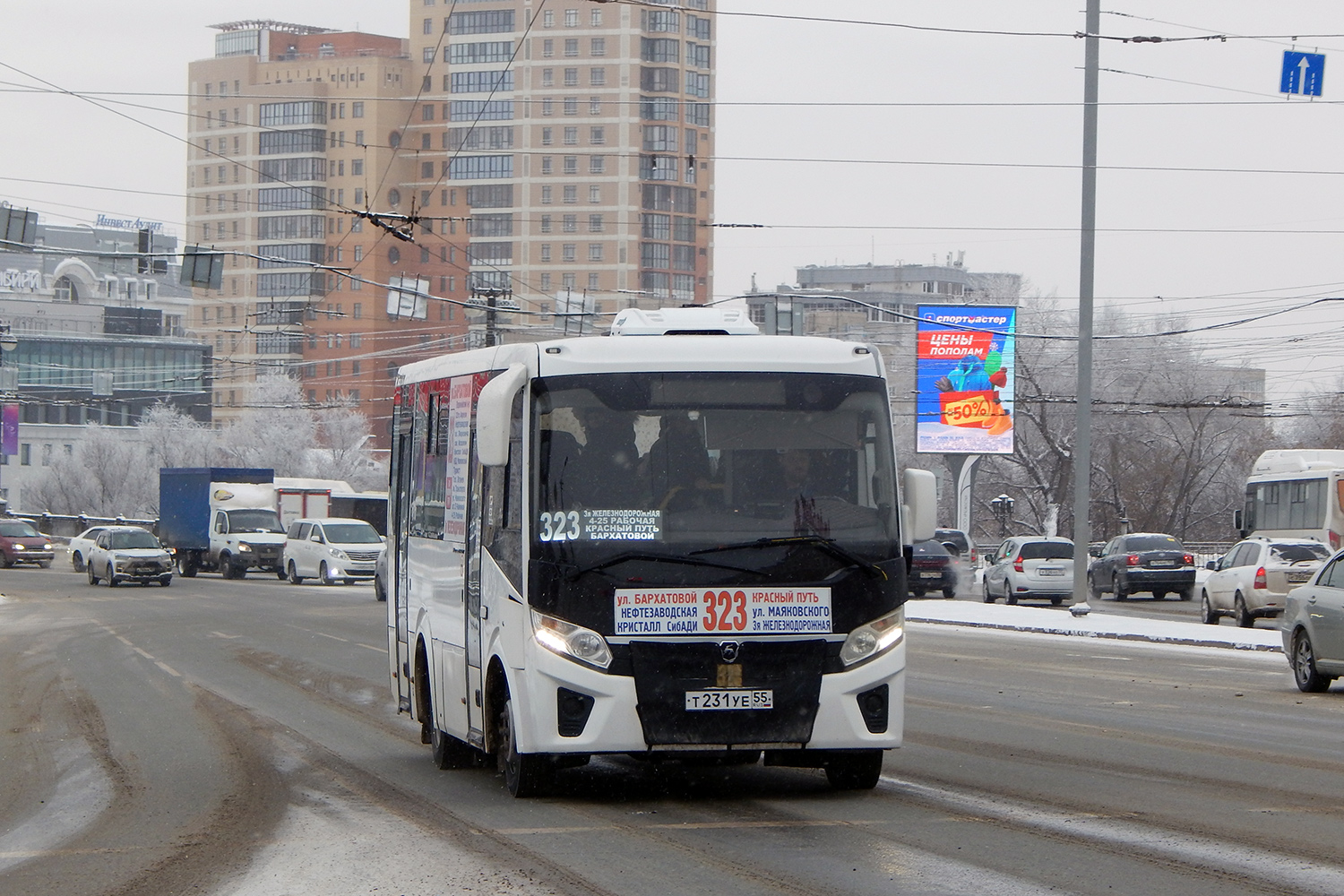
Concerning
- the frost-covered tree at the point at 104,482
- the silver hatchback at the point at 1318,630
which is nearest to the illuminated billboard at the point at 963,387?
the silver hatchback at the point at 1318,630

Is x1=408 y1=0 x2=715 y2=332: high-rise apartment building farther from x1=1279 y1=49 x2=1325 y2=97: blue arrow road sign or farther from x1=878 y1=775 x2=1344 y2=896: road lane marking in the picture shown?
x1=878 y1=775 x2=1344 y2=896: road lane marking

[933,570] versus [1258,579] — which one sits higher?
[1258,579]

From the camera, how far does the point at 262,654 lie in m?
24.5

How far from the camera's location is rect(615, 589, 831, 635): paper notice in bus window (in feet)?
31.8

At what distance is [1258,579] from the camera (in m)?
30.4

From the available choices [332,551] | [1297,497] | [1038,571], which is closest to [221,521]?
[332,551]

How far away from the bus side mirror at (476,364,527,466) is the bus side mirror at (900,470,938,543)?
2248 mm

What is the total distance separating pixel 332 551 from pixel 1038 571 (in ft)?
62.4

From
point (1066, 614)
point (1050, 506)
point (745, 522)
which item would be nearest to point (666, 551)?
point (745, 522)

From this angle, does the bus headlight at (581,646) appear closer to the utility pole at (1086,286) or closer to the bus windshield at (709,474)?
the bus windshield at (709,474)

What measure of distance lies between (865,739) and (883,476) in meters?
1.45

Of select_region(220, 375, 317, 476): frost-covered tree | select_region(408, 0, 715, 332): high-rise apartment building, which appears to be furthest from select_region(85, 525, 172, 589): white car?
select_region(408, 0, 715, 332): high-rise apartment building

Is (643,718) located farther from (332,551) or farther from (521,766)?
(332,551)

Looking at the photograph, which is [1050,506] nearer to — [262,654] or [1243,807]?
[262,654]
